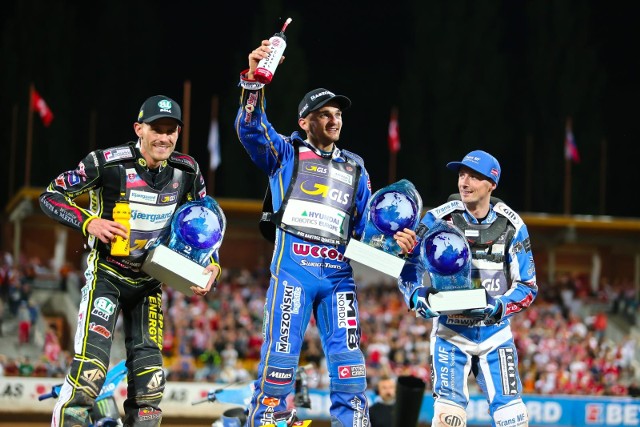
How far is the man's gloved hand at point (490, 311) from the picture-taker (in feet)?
23.6

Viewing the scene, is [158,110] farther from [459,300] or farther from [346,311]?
[459,300]

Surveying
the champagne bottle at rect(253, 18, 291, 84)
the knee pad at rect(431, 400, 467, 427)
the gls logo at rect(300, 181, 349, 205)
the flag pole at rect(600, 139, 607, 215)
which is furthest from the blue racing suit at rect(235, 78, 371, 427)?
the flag pole at rect(600, 139, 607, 215)

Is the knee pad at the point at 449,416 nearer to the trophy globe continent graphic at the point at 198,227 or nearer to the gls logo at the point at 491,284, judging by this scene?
the gls logo at the point at 491,284

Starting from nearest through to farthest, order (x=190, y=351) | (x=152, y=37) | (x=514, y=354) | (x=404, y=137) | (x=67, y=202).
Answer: (x=67, y=202), (x=514, y=354), (x=190, y=351), (x=404, y=137), (x=152, y=37)

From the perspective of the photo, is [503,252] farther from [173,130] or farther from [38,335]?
[38,335]

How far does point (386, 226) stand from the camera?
22.2 ft

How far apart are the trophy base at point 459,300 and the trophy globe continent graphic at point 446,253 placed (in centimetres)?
24

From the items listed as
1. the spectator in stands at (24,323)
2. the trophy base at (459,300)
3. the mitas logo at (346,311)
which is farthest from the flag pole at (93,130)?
the trophy base at (459,300)

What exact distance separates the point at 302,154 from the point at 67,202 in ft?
5.81

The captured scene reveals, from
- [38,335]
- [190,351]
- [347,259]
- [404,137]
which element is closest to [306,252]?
[347,259]

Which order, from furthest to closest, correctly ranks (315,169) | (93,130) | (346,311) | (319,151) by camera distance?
(93,130) < (319,151) < (315,169) < (346,311)

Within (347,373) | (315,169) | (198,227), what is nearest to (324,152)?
(315,169)

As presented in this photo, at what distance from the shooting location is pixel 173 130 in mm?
7055

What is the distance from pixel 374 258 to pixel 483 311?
3.78 ft
